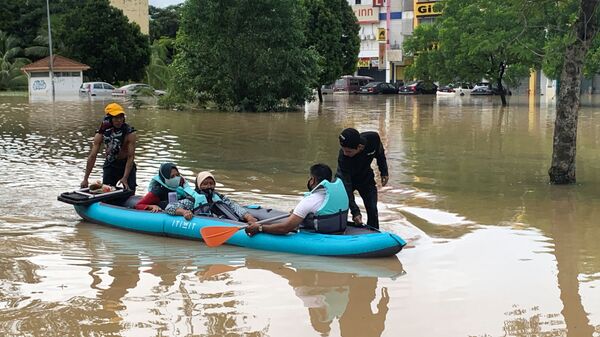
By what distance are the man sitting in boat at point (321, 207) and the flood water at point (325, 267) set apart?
0.35 m

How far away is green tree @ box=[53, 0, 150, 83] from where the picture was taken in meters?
53.9

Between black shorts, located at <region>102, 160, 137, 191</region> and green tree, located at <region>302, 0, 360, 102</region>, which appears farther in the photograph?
green tree, located at <region>302, 0, 360, 102</region>

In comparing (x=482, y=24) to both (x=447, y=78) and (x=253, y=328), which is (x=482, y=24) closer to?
(x=447, y=78)

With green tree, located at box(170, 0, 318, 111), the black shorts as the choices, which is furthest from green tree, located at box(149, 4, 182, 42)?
the black shorts

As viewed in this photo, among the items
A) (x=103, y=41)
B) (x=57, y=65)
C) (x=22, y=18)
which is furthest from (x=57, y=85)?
(x=22, y=18)

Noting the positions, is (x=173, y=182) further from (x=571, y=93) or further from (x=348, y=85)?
(x=348, y=85)

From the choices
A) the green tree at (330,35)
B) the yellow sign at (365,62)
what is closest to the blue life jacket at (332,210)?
the green tree at (330,35)

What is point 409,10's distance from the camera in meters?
68.6

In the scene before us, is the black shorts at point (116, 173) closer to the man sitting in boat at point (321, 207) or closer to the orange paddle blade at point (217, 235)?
the orange paddle blade at point (217, 235)

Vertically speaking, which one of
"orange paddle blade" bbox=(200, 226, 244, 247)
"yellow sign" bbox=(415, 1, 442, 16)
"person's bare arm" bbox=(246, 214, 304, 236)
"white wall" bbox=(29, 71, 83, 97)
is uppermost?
"yellow sign" bbox=(415, 1, 442, 16)

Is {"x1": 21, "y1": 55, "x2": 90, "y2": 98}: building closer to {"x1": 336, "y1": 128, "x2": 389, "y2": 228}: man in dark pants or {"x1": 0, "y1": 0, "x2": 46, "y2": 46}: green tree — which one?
{"x1": 0, "y1": 0, "x2": 46, "y2": 46}: green tree

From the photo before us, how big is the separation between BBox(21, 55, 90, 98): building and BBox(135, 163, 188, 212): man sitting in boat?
4595 centimetres

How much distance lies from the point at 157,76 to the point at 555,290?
180 feet

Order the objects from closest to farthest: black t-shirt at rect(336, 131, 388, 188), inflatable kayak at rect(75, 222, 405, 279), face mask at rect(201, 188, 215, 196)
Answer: inflatable kayak at rect(75, 222, 405, 279)
black t-shirt at rect(336, 131, 388, 188)
face mask at rect(201, 188, 215, 196)
